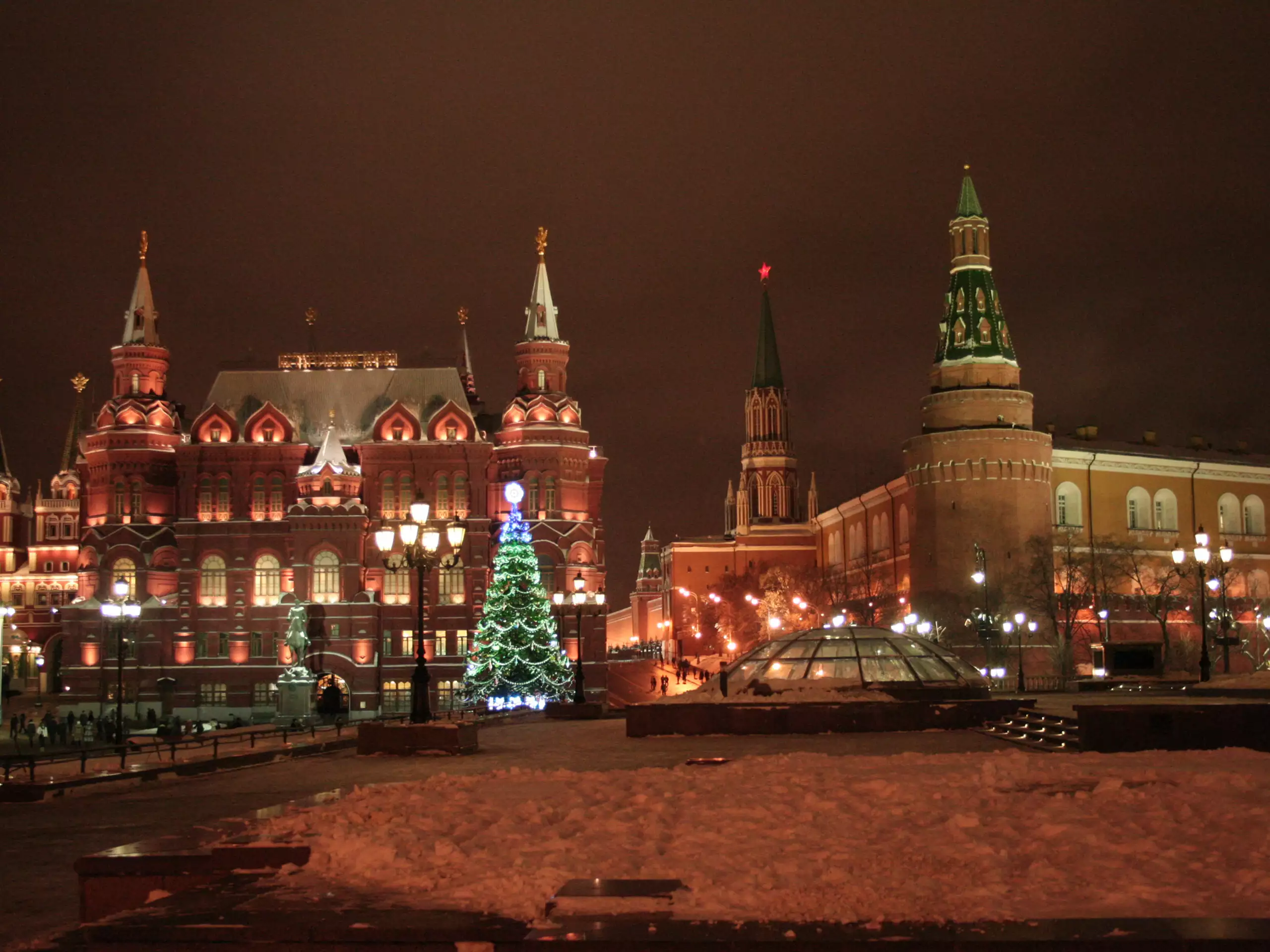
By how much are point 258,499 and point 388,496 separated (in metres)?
7.00

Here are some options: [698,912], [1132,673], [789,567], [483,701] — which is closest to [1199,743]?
[698,912]

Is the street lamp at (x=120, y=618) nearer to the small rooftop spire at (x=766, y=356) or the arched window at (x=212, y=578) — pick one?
the arched window at (x=212, y=578)

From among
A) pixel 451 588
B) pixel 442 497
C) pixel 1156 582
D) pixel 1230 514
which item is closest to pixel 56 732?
pixel 451 588

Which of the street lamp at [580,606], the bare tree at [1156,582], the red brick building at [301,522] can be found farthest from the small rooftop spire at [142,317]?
the bare tree at [1156,582]

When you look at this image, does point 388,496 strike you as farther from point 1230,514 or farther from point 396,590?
point 1230,514

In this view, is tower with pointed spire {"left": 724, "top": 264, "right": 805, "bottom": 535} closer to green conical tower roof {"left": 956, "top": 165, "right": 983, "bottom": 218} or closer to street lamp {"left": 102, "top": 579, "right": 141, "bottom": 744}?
green conical tower roof {"left": 956, "top": 165, "right": 983, "bottom": 218}

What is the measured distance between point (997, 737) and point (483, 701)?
40.5 m

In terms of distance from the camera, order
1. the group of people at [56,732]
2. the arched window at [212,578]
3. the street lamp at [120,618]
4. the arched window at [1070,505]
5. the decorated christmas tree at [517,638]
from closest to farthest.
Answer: the street lamp at [120,618] < the group of people at [56,732] < the decorated christmas tree at [517,638] < the arched window at [212,578] < the arched window at [1070,505]

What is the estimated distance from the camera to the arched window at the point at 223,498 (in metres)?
83.8

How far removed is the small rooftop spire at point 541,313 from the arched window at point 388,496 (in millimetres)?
10700

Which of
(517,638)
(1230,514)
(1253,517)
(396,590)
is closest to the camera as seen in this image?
(517,638)

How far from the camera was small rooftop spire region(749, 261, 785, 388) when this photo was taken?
147 m

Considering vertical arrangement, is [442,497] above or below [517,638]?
above

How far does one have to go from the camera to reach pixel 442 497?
84.0 meters
